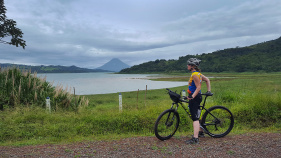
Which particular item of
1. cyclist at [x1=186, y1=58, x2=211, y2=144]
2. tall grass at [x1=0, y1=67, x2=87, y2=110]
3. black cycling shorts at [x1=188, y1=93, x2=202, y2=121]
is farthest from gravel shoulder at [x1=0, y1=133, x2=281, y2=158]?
tall grass at [x1=0, y1=67, x2=87, y2=110]

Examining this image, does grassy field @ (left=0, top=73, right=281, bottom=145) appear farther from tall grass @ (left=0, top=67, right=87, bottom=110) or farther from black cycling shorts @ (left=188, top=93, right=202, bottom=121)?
black cycling shorts @ (left=188, top=93, right=202, bottom=121)

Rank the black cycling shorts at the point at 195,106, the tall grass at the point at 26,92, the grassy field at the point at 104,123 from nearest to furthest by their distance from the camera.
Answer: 1. the black cycling shorts at the point at 195,106
2. the grassy field at the point at 104,123
3. the tall grass at the point at 26,92

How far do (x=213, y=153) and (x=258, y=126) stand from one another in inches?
184

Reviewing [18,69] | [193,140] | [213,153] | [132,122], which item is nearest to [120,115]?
[132,122]

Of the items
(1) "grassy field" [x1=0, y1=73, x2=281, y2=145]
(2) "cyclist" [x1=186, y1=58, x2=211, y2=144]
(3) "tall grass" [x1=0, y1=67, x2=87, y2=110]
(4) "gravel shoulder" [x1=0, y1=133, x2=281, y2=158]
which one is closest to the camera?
(4) "gravel shoulder" [x1=0, y1=133, x2=281, y2=158]

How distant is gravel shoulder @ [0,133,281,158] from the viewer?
15.2 feet

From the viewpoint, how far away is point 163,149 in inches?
196

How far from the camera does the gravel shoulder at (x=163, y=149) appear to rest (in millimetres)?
4637

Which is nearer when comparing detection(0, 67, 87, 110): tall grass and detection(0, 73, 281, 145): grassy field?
detection(0, 73, 281, 145): grassy field

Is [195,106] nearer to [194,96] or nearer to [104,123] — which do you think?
[194,96]

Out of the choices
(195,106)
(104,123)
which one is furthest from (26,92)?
(195,106)

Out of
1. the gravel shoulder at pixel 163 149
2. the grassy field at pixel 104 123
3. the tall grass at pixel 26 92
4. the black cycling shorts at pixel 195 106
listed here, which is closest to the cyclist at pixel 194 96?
the black cycling shorts at pixel 195 106

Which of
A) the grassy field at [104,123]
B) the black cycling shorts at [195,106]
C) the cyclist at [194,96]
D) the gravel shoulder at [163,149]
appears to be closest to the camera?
the gravel shoulder at [163,149]

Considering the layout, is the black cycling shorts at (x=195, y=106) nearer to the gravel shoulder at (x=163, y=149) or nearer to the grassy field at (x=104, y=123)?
the gravel shoulder at (x=163, y=149)
